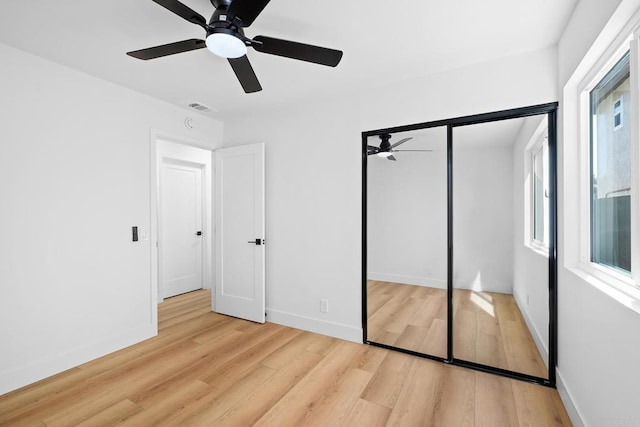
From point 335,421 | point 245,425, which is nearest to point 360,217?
point 335,421

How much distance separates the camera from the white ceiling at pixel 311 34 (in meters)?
1.77

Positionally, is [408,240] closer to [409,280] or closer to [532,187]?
[409,280]

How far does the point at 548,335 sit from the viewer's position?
2.20 m

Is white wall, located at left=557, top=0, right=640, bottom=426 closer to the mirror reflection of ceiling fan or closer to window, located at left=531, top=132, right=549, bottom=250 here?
window, located at left=531, top=132, right=549, bottom=250

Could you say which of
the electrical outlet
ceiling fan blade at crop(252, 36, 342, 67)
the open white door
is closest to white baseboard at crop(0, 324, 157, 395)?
the open white door

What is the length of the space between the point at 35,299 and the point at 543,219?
13.1 ft

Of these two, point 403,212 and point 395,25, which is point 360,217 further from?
point 395,25

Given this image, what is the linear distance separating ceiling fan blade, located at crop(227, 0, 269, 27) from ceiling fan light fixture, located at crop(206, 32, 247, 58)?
3.7 inches

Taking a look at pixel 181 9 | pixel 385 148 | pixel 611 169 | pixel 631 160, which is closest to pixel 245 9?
pixel 181 9

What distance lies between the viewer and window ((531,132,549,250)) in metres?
2.22

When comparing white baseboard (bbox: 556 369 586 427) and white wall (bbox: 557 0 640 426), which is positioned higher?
white wall (bbox: 557 0 640 426)

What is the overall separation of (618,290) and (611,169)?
0.63m

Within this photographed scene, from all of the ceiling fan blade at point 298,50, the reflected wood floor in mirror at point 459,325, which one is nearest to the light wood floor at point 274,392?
the reflected wood floor in mirror at point 459,325

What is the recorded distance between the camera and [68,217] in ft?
8.18
